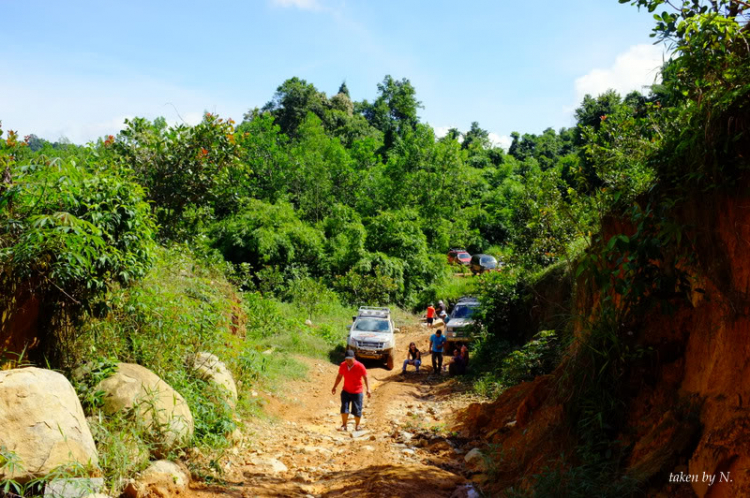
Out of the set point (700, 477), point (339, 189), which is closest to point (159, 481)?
point (700, 477)

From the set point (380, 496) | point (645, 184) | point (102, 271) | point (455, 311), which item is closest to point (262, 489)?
point (380, 496)

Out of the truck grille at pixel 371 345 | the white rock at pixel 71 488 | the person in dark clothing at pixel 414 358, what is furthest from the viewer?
the truck grille at pixel 371 345

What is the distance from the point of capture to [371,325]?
17859 mm

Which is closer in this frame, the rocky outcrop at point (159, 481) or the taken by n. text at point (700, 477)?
the taken by n. text at point (700, 477)

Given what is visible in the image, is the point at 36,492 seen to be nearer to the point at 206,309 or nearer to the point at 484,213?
the point at 206,309

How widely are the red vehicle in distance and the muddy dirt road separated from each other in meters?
25.9

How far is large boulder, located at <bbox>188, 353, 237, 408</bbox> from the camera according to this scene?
861 centimetres

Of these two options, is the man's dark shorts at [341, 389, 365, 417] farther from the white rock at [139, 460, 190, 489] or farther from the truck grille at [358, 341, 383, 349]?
the truck grille at [358, 341, 383, 349]

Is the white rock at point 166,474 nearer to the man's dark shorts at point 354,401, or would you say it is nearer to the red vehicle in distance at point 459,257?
the man's dark shorts at point 354,401

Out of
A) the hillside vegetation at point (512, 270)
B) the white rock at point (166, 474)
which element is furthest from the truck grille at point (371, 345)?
the white rock at point (166, 474)

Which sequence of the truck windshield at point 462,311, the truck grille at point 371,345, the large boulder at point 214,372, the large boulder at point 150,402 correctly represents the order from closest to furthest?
the large boulder at point 150,402
the large boulder at point 214,372
the truck grille at point 371,345
the truck windshield at point 462,311

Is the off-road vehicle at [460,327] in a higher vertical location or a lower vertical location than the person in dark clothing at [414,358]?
higher

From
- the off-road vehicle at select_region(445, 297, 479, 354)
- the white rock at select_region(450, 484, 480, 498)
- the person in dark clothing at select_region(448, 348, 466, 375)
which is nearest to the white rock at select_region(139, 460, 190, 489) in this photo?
the white rock at select_region(450, 484, 480, 498)

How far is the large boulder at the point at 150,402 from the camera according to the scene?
A: 6434mm
